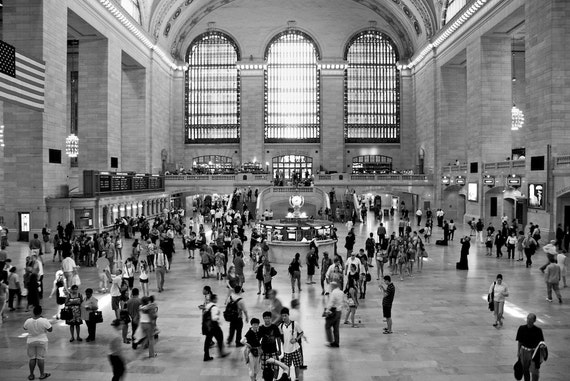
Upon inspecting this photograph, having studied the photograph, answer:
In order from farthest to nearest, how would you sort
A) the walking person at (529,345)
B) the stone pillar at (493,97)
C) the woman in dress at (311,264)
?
the stone pillar at (493,97)
the woman in dress at (311,264)
the walking person at (529,345)

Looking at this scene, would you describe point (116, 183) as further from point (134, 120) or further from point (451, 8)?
point (451, 8)

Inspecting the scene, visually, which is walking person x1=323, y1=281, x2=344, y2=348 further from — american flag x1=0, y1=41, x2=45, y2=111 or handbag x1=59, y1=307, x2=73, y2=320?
american flag x1=0, y1=41, x2=45, y2=111

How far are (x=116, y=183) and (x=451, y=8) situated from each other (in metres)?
26.3

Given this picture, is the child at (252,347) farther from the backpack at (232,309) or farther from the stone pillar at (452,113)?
the stone pillar at (452,113)

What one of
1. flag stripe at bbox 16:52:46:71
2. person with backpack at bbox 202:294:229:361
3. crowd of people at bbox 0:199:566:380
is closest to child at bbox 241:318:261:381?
crowd of people at bbox 0:199:566:380

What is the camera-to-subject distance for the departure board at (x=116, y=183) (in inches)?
1032

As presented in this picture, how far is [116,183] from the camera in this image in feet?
96.4

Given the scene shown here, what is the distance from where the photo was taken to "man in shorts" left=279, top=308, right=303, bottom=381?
7094mm

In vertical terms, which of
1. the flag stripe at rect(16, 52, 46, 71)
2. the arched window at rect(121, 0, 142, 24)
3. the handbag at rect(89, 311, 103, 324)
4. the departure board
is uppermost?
the arched window at rect(121, 0, 142, 24)

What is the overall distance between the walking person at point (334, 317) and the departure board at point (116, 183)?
1998 cm

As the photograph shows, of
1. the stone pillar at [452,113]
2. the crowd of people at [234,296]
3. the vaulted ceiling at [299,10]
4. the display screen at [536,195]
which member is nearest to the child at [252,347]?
the crowd of people at [234,296]

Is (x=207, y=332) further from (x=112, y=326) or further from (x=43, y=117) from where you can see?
(x=43, y=117)

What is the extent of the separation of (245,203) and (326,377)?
28612 mm

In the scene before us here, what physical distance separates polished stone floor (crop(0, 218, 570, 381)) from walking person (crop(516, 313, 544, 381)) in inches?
32.5
